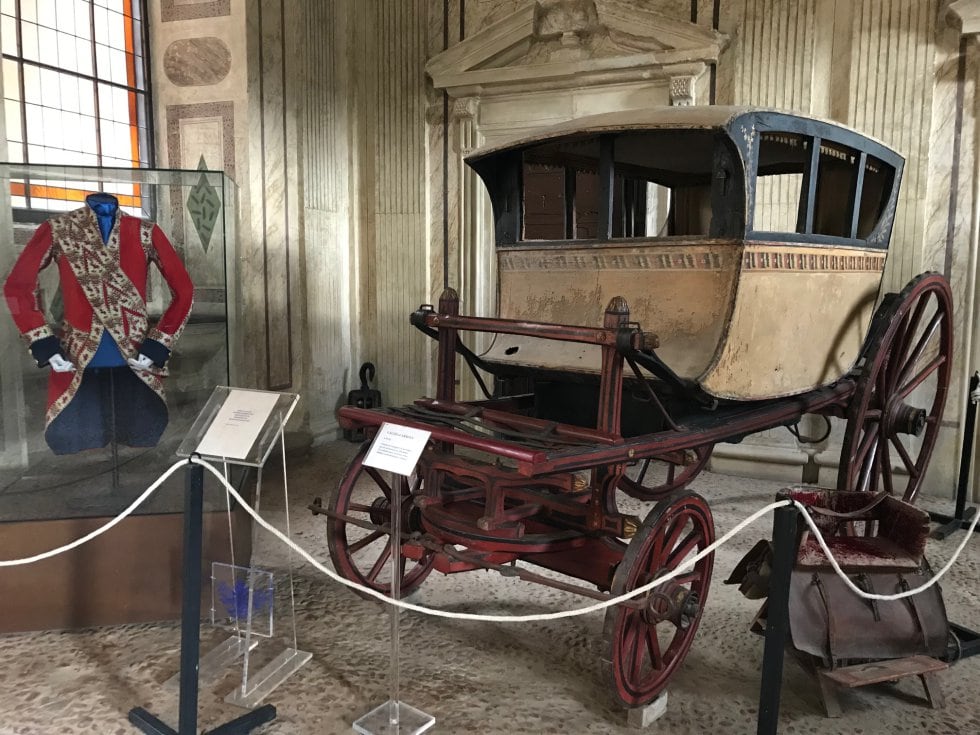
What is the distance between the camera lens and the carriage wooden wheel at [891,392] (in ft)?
12.7

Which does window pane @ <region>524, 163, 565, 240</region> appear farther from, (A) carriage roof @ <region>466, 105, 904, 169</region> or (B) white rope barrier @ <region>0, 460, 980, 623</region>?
(B) white rope barrier @ <region>0, 460, 980, 623</region>

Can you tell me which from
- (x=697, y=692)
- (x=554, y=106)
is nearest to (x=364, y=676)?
(x=697, y=692)

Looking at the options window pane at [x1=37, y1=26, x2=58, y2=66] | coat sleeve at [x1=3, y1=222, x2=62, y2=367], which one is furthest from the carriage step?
window pane at [x1=37, y1=26, x2=58, y2=66]

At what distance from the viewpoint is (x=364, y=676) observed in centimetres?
307

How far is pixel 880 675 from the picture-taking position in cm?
273

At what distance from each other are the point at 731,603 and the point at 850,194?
2.02 m

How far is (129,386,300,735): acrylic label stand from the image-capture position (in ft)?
8.18

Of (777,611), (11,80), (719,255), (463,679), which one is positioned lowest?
(463,679)

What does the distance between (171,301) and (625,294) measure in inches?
88.6

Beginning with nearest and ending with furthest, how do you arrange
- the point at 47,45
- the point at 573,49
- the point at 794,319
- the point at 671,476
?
1. the point at 794,319
2. the point at 671,476
3. the point at 47,45
4. the point at 573,49

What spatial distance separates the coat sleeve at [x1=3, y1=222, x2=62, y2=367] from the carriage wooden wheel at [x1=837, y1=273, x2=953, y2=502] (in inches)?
152

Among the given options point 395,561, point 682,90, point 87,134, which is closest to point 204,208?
point 87,134

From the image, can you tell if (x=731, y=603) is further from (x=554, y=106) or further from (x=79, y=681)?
(x=554, y=106)

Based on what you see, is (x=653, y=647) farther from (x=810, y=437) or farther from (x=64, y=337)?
(x=810, y=437)
